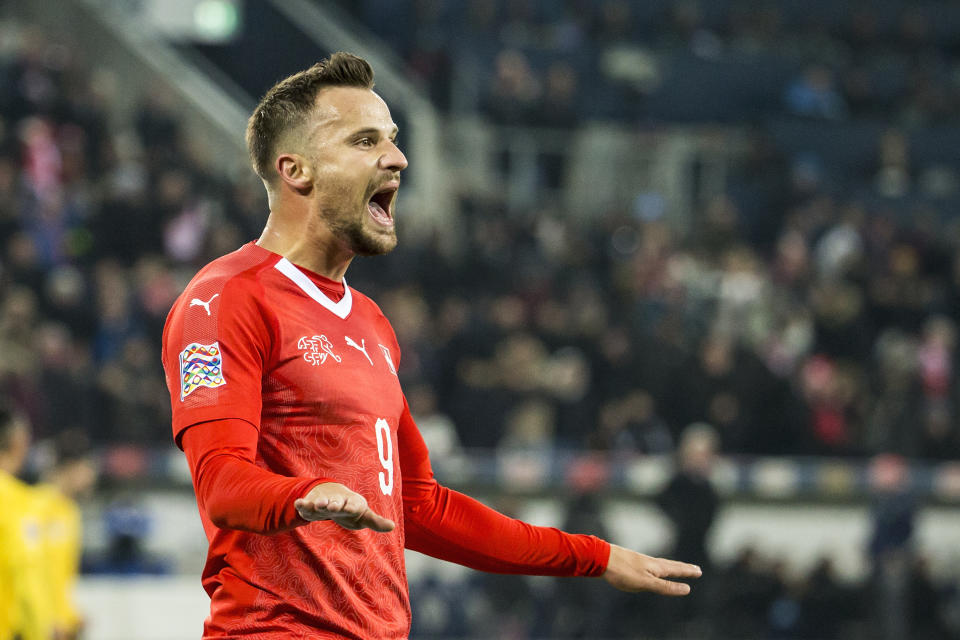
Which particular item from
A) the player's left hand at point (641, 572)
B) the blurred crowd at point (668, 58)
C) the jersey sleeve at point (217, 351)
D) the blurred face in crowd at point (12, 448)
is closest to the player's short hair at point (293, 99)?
the jersey sleeve at point (217, 351)

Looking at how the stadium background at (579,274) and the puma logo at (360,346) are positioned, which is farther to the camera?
the stadium background at (579,274)

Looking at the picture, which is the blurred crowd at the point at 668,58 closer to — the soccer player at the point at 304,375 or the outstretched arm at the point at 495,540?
the outstretched arm at the point at 495,540

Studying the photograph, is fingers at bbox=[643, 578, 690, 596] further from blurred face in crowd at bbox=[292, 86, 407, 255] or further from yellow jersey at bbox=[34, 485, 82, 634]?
yellow jersey at bbox=[34, 485, 82, 634]

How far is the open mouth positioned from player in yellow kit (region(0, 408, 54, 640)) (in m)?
3.94

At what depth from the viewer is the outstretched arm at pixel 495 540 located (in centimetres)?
331

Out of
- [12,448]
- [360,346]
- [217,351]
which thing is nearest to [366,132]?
[360,346]

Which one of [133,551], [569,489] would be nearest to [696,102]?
[569,489]

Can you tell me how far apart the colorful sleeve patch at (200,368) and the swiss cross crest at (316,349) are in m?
0.20

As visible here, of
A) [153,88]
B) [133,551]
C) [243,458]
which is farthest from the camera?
[153,88]

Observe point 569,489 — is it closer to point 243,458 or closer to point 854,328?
point 854,328

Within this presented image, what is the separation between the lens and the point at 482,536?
3.33 m

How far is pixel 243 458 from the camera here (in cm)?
263

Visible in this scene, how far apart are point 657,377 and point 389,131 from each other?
8.96m

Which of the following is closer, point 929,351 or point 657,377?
point 657,377
